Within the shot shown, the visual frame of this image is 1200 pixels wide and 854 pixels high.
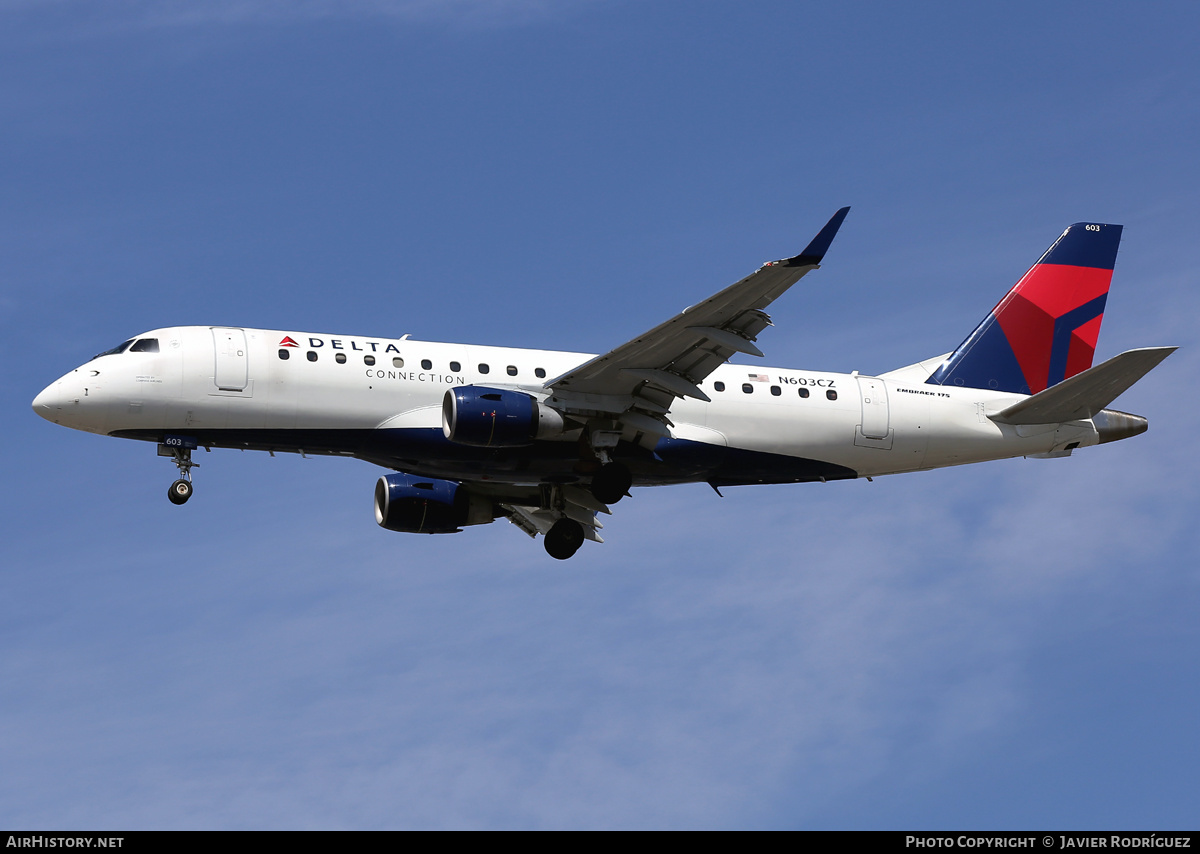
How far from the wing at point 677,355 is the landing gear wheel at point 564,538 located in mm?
5410

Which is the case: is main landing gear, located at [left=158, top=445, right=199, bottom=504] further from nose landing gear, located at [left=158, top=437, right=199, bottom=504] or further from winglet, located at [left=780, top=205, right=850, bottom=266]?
winglet, located at [left=780, top=205, right=850, bottom=266]

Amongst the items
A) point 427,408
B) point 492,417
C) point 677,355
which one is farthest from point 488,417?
point 677,355

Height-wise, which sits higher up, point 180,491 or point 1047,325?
point 1047,325

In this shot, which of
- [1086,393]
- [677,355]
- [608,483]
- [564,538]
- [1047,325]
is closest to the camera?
[677,355]

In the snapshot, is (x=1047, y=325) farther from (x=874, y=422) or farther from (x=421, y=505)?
(x=421, y=505)

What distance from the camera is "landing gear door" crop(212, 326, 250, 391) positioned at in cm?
3675

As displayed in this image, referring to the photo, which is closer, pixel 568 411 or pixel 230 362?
pixel 230 362

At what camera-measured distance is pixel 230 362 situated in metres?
36.9

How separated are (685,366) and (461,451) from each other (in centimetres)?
564

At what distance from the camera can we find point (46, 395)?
121 ft

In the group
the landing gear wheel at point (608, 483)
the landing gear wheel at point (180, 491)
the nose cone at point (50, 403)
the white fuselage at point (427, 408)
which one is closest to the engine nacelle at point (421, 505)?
the white fuselage at point (427, 408)

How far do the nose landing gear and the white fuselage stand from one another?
338 mm

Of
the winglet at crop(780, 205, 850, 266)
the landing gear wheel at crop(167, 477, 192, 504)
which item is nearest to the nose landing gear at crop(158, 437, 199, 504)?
the landing gear wheel at crop(167, 477, 192, 504)

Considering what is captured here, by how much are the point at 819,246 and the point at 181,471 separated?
16.0 m
